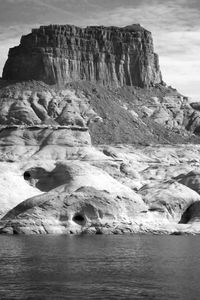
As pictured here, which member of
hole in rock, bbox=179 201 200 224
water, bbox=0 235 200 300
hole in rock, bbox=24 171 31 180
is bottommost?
water, bbox=0 235 200 300

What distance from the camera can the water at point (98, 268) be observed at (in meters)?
51.4

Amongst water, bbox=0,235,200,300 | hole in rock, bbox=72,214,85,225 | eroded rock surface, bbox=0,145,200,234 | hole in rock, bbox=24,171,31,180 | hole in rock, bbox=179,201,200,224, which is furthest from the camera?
hole in rock, bbox=24,171,31,180

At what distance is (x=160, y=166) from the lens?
546ft

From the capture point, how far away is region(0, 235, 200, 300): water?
51.4m

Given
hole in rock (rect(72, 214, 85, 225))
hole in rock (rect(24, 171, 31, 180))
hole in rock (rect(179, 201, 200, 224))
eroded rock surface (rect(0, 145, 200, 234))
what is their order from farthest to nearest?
hole in rock (rect(24, 171, 31, 180)), hole in rock (rect(179, 201, 200, 224)), hole in rock (rect(72, 214, 85, 225)), eroded rock surface (rect(0, 145, 200, 234))

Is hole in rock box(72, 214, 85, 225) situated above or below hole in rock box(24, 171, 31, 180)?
below

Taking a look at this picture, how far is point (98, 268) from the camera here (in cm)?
6247

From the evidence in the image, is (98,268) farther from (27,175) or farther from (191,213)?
(27,175)

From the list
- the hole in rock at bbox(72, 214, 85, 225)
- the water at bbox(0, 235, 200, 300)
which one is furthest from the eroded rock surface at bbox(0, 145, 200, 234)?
the water at bbox(0, 235, 200, 300)

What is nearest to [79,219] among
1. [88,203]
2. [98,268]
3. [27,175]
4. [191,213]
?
[88,203]

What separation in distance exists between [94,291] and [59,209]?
42563mm

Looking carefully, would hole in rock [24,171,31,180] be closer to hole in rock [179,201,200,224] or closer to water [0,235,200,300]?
hole in rock [179,201,200,224]

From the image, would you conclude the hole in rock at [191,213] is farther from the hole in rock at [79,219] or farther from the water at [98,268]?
the hole in rock at [79,219]

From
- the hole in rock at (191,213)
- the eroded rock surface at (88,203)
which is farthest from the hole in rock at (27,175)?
the hole in rock at (191,213)
